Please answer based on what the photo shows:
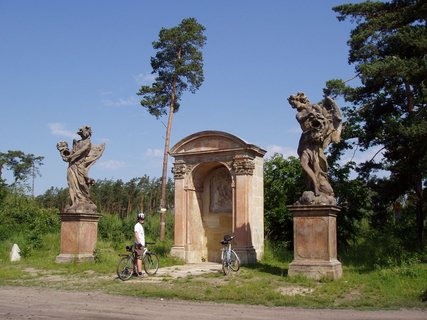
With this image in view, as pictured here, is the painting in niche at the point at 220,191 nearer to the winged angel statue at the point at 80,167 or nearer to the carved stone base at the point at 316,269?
the winged angel statue at the point at 80,167

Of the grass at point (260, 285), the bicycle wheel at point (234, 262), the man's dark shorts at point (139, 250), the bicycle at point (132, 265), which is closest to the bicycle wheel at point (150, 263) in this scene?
the bicycle at point (132, 265)

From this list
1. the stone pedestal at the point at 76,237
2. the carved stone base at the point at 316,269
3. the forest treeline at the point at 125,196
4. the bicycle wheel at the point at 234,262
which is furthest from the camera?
the forest treeline at the point at 125,196

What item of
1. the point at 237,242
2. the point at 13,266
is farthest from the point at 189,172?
the point at 13,266

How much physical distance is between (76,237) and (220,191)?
545cm

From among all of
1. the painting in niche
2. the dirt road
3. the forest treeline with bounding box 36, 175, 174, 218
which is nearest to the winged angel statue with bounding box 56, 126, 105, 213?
the painting in niche

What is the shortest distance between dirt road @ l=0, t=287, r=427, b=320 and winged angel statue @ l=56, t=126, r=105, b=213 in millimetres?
6496

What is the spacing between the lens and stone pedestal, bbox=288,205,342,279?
1184 cm

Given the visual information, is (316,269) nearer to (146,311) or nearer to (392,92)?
(146,311)

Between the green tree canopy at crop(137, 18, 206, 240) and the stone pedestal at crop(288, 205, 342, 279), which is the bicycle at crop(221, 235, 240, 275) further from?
the green tree canopy at crop(137, 18, 206, 240)

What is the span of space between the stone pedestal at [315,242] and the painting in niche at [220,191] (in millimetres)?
5836

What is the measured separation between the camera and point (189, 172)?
58.1ft

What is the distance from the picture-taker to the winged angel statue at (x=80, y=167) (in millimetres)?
16047

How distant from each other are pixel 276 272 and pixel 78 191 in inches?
274

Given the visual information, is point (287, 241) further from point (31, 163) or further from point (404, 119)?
point (31, 163)
